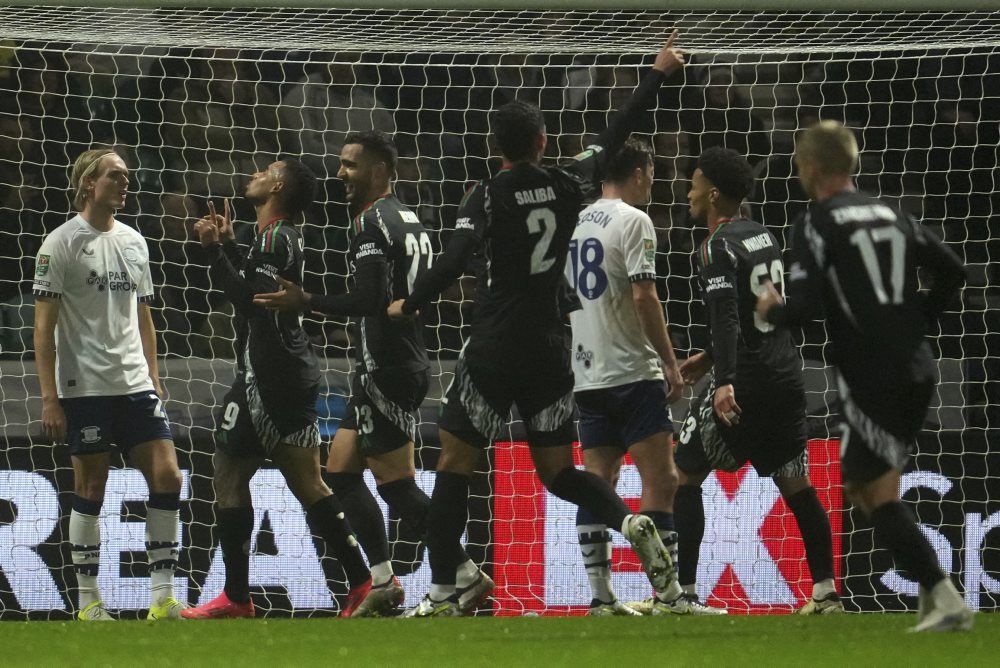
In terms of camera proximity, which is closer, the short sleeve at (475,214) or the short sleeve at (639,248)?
the short sleeve at (475,214)

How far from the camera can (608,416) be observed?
234 inches

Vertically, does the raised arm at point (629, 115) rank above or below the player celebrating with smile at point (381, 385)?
above

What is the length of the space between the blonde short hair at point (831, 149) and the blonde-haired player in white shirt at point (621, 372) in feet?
5.37

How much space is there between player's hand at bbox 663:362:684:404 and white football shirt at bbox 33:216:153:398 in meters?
2.16

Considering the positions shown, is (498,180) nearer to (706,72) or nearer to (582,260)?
(582,260)

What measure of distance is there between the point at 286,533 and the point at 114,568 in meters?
0.86

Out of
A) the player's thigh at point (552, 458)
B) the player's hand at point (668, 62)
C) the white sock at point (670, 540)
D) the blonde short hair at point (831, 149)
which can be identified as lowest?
the white sock at point (670, 540)

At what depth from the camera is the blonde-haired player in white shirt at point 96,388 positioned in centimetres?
599

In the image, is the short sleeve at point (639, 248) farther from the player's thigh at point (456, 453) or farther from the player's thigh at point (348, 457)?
the player's thigh at point (348, 457)

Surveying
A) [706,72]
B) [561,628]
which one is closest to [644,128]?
[706,72]

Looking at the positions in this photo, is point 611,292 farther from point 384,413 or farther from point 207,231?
point 207,231

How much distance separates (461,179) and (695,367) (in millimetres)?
3783

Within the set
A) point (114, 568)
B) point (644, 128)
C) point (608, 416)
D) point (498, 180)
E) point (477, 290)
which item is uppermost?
point (644, 128)

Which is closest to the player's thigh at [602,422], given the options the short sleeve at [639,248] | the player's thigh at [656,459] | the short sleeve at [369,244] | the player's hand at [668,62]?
the player's thigh at [656,459]
